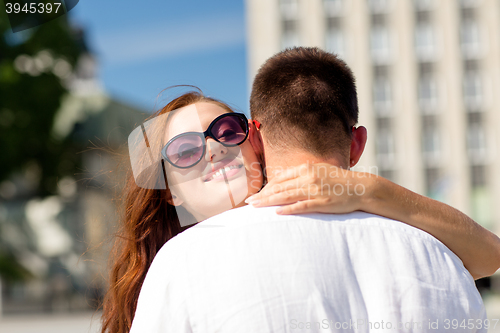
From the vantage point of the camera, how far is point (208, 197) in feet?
6.51

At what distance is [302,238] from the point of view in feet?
4.46

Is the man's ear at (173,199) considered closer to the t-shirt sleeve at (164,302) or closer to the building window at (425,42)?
the t-shirt sleeve at (164,302)

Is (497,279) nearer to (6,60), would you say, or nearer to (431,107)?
(431,107)

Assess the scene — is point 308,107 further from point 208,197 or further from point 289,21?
point 289,21

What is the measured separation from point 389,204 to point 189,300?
73cm

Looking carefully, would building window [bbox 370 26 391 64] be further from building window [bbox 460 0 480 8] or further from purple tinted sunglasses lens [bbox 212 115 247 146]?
purple tinted sunglasses lens [bbox 212 115 247 146]

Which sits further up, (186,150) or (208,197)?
(186,150)

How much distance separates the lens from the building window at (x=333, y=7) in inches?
1184

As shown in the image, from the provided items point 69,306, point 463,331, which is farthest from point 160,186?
point 69,306

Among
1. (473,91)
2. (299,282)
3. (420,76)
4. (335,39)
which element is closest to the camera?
(299,282)

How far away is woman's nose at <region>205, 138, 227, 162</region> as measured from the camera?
6.56ft

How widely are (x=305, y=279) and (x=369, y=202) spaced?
1.24ft

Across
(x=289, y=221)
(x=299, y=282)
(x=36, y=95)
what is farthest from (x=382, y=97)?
(x=299, y=282)

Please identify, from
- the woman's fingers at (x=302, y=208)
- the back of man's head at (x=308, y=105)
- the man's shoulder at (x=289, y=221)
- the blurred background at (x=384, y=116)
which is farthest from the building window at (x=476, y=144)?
the woman's fingers at (x=302, y=208)
